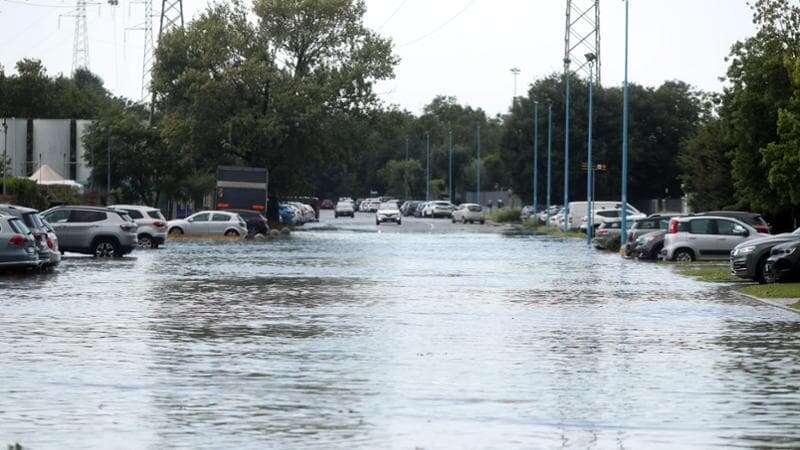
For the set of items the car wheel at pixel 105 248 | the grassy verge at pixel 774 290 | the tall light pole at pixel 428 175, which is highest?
A: the tall light pole at pixel 428 175

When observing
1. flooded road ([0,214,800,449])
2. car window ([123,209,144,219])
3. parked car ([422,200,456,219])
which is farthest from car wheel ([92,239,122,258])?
parked car ([422,200,456,219])

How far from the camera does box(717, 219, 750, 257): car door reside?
4700cm

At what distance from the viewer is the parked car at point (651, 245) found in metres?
51.3

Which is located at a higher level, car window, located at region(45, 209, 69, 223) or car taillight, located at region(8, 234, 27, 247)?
car window, located at region(45, 209, 69, 223)

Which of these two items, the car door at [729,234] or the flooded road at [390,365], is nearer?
the flooded road at [390,365]

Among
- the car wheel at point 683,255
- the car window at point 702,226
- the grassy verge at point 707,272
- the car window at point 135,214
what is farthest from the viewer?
the car window at point 135,214

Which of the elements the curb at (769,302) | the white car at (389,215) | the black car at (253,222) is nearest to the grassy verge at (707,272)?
the curb at (769,302)

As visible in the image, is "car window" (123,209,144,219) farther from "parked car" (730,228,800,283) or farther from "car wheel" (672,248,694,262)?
"parked car" (730,228,800,283)

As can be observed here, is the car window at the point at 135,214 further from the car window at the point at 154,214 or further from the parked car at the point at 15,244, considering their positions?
the parked car at the point at 15,244

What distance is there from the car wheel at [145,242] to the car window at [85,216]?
8.06m

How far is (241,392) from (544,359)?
4704mm

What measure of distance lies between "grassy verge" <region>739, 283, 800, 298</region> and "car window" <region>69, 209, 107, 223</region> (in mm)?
23047

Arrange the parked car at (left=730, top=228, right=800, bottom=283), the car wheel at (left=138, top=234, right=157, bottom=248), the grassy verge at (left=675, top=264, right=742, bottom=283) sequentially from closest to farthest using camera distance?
the parked car at (left=730, top=228, right=800, bottom=283)
the grassy verge at (left=675, top=264, right=742, bottom=283)
the car wheel at (left=138, top=234, right=157, bottom=248)

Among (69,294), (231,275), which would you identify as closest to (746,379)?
(69,294)
